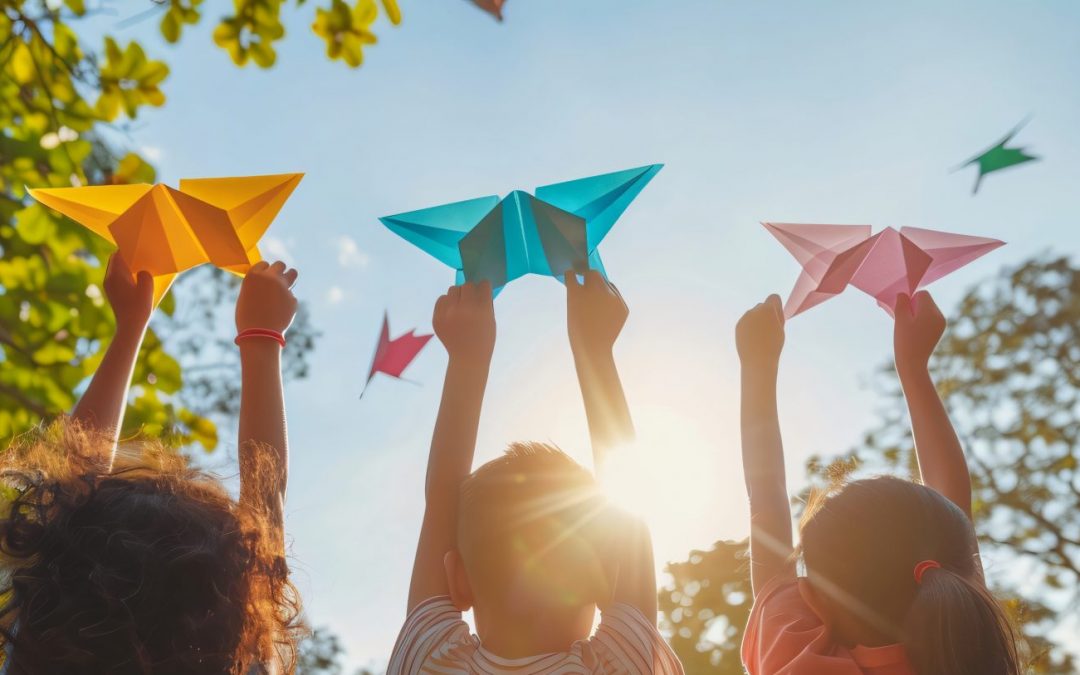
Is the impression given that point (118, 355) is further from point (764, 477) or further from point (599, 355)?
point (764, 477)

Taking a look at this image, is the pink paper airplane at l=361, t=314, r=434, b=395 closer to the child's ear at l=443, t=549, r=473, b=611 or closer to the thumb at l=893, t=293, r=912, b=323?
the child's ear at l=443, t=549, r=473, b=611

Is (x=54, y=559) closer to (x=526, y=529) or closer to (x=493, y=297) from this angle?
(x=526, y=529)

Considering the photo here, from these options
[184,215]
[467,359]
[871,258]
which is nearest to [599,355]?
[467,359]

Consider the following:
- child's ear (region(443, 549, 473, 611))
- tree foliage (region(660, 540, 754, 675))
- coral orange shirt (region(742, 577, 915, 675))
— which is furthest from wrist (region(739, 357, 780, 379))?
tree foliage (region(660, 540, 754, 675))

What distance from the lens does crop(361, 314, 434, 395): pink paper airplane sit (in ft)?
9.75

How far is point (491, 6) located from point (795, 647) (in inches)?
81.4

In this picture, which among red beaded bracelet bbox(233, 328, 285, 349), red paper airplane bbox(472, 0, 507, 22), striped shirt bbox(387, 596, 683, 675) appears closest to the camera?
striped shirt bbox(387, 596, 683, 675)

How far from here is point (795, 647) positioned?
195 cm

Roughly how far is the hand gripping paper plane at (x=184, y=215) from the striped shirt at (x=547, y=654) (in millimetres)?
1162

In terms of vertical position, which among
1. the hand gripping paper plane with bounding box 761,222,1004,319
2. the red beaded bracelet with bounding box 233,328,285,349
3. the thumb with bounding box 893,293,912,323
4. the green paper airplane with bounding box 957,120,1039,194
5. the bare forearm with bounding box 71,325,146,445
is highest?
the green paper airplane with bounding box 957,120,1039,194

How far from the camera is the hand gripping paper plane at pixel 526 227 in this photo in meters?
2.17

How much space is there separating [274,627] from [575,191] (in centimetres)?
125

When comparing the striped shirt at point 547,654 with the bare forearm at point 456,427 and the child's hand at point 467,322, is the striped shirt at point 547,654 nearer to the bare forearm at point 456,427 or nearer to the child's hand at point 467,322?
the bare forearm at point 456,427

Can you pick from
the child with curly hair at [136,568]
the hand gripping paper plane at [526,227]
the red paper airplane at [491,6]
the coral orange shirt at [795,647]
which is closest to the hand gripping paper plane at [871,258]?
the hand gripping paper plane at [526,227]
